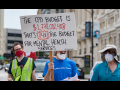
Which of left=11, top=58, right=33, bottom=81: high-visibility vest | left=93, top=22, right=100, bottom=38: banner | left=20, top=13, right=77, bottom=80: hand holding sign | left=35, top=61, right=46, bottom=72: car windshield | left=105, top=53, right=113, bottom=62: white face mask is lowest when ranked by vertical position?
left=35, top=61, right=46, bottom=72: car windshield

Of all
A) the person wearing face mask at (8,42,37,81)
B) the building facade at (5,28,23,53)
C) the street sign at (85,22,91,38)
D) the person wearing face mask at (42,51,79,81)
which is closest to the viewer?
the person wearing face mask at (42,51,79,81)

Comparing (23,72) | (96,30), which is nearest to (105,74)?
(23,72)

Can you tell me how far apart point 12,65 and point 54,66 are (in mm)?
929

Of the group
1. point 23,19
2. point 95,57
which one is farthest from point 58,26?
point 95,57

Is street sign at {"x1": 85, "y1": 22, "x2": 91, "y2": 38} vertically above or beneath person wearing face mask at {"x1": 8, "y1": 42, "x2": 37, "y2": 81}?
above

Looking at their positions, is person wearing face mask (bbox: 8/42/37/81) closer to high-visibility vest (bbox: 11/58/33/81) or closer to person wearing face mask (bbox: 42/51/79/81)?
high-visibility vest (bbox: 11/58/33/81)

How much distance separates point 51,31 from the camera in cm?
445

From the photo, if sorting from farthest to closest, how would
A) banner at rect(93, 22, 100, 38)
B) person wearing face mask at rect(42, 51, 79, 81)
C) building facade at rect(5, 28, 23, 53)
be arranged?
building facade at rect(5, 28, 23, 53) → banner at rect(93, 22, 100, 38) → person wearing face mask at rect(42, 51, 79, 81)

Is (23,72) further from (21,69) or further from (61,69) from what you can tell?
(61,69)

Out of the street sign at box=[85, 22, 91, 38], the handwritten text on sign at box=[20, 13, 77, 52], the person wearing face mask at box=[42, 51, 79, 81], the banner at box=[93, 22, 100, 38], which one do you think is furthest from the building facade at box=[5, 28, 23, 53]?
the handwritten text on sign at box=[20, 13, 77, 52]

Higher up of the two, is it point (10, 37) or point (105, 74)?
point (10, 37)

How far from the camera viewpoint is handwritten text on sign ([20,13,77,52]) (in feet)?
14.5

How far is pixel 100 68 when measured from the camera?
14.1ft
